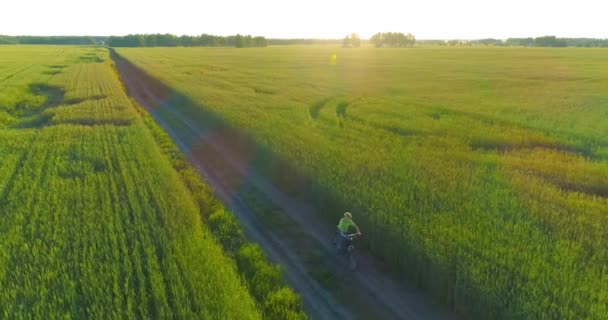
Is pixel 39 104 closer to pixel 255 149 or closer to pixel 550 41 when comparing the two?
pixel 255 149

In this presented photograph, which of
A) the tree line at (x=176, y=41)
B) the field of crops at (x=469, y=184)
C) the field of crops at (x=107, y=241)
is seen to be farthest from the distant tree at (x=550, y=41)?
the field of crops at (x=107, y=241)

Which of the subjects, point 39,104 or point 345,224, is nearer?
point 345,224

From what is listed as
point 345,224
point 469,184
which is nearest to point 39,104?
point 345,224

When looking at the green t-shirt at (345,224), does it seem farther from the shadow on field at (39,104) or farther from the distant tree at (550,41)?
the distant tree at (550,41)

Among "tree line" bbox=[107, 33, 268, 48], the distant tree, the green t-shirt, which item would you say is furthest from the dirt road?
the distant tree

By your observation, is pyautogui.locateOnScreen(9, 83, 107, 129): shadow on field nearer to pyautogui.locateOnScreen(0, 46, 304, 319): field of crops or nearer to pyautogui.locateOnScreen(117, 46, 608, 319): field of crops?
pyautogui.locateOnScreen(0, 46, 304, 319): field of crops

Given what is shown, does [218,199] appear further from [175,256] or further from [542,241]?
[542,241]
